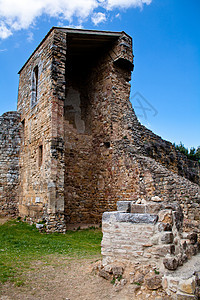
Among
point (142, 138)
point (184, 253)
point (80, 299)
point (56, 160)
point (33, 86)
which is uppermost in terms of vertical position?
point (33, 86)

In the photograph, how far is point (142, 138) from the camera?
12297mm

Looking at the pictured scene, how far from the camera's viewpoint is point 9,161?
13484 mm

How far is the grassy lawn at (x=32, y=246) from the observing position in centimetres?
532

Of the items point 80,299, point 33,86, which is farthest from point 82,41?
point 80,299

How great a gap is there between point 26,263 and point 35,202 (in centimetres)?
535

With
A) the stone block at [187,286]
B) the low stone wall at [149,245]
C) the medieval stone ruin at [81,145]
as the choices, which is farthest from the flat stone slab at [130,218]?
the medieval stone ruin at [81,145]

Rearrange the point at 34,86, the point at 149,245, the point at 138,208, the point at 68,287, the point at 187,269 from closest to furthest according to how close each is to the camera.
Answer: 1. the point at 187,269
2. the point at 68,287
3. the point at 149,245
4. the point at 138,208
5. the point at 34,86

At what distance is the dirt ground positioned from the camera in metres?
4.12

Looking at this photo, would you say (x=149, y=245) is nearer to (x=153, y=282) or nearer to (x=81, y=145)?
(x=153, y=282)

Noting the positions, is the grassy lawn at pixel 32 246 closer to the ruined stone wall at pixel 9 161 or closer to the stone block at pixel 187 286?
the ruined stone wall at pixel 9 161

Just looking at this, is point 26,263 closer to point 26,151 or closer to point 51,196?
point 51,196

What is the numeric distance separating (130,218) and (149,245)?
0.63 meters

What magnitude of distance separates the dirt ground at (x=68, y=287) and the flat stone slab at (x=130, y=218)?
104 cm

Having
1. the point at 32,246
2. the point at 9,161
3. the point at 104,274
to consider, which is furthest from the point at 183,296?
the point at 9,161
